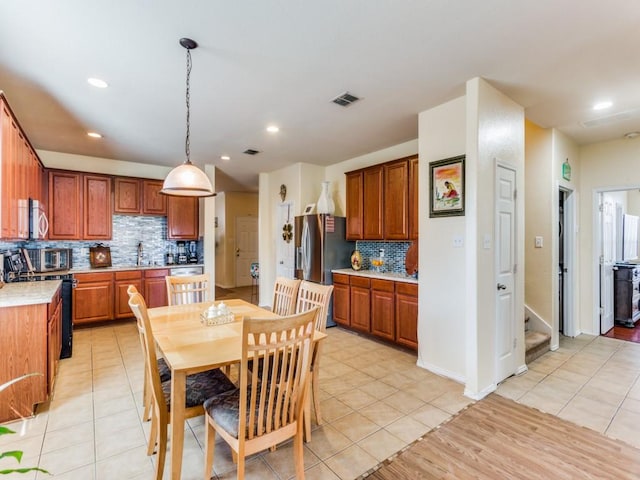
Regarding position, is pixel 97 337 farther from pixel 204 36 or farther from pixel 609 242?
pixel 609 242

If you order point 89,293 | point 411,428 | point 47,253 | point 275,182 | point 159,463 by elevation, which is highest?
point 275,182

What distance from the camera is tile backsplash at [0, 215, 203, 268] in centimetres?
514

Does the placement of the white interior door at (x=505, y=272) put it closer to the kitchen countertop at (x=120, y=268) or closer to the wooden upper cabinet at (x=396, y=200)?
the wooden upper cabinet at (x=396, y=200)

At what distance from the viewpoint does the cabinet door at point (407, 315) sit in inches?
144

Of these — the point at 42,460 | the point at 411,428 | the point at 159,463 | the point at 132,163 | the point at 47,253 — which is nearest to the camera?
the point at 159,463

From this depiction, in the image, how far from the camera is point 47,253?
472 cm

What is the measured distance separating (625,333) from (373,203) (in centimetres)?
395

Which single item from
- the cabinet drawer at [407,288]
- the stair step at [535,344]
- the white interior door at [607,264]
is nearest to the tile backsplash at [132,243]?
the cabinet drawer at [407,288]

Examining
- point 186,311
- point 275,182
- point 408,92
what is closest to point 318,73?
point 408,92

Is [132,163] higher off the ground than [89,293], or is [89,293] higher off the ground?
[132,163]

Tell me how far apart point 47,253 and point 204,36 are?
4319mm

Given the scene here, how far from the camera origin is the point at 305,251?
506cm

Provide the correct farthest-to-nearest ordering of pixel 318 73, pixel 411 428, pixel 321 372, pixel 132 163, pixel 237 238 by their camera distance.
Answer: pixel 237 238, pixel 132 163, pixel 321 372, pixel 318 73, pixel 411 428

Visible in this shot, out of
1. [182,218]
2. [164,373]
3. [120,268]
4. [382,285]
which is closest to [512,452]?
[382,285]
